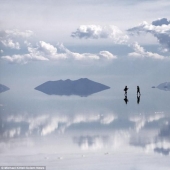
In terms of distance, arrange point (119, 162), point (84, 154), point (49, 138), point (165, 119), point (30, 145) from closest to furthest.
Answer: point (119, 162) < point (84, 154) < point (30, 145) < point (49, 138) < point (165, 119)

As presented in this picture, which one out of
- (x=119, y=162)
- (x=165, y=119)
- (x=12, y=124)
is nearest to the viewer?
(x=119, y=162)

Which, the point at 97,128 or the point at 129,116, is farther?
the point at 129,116

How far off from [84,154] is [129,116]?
46.3 ft

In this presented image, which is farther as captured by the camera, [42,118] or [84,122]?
[42,118]

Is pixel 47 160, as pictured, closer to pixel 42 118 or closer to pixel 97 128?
pixel 97 128

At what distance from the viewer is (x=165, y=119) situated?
32.8 m

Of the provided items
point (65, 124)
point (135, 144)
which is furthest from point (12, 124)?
point (135, 144)

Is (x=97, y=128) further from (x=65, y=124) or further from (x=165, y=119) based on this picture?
(x=165, y=119)

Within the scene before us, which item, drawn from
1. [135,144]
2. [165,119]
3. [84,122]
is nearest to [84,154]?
[135,144]

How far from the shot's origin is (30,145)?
22438 millimetres

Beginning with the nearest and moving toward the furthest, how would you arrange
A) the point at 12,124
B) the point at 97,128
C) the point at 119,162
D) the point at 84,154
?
the point at 119,162 < the point at 84,154 < the point at 97,128 < the point at 12,124

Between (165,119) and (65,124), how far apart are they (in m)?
6.93

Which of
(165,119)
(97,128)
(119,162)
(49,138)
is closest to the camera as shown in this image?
(119,162)

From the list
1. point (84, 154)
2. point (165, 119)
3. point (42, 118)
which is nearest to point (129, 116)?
point (165, 119)
